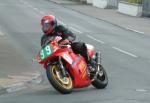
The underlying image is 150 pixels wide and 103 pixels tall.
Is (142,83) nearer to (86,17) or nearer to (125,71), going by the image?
(125,71)

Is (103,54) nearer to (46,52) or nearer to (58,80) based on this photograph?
(46,52)

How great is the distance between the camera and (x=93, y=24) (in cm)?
3484

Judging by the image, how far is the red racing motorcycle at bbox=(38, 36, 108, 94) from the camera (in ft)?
39.7

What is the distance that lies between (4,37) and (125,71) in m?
10.3

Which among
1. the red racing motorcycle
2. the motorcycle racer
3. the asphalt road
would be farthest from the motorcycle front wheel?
the motorcycle racer

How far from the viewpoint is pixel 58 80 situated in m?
12.1

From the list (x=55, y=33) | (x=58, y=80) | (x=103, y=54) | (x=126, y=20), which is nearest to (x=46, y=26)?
(x=55, y=33)

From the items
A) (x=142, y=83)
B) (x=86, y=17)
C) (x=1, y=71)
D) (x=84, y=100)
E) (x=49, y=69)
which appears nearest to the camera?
(x=84, y=100)

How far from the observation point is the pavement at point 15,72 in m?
13.4

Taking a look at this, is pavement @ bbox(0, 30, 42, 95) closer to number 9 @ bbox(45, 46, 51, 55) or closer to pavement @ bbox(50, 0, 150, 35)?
number 9 @ bbox(45, 46, 51, 55)

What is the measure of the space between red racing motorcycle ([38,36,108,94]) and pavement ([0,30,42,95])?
3.91 ft

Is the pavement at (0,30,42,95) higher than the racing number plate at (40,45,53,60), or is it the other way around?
the racing number plate at (40,45,53,60)

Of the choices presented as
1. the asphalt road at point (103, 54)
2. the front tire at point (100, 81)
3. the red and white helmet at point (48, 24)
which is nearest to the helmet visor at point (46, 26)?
the red and white helmet at point (48, 24)

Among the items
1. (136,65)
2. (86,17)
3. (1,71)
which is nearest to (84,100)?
(1,71)
